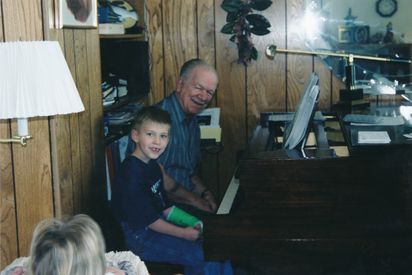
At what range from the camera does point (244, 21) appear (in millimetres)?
2832

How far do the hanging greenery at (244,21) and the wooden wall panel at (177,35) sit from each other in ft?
0.86

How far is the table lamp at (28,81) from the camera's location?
1110 mm

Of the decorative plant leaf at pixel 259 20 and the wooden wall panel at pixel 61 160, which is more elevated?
the decorative plant leaf at pixel 259 20

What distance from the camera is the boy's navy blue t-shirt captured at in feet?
5.90

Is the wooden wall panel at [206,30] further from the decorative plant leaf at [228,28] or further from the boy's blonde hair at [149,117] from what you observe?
the boy's blonde hair at [149,117]

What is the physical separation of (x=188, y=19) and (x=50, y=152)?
1668mm

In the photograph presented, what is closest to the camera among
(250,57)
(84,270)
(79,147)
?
(84,270)

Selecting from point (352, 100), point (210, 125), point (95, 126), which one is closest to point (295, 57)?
point (352, 100)

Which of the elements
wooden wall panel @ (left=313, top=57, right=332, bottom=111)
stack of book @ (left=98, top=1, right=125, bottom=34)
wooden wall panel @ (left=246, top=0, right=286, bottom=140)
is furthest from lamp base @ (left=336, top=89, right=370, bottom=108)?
stack of book @ (left=98, top=1, right=125, bottom=34)

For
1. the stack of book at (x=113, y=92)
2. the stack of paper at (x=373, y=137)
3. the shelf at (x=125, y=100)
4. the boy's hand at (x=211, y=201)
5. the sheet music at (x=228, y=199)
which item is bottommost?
the boy's hand at (x=211, y=201)

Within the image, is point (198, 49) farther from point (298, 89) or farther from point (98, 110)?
point (98, 110)

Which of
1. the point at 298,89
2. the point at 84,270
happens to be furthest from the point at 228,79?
the point at 84,270

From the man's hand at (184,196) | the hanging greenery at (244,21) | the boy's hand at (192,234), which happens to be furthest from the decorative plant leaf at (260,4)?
the boy's hand at (192,234)

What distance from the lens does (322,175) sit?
1.59 meters
